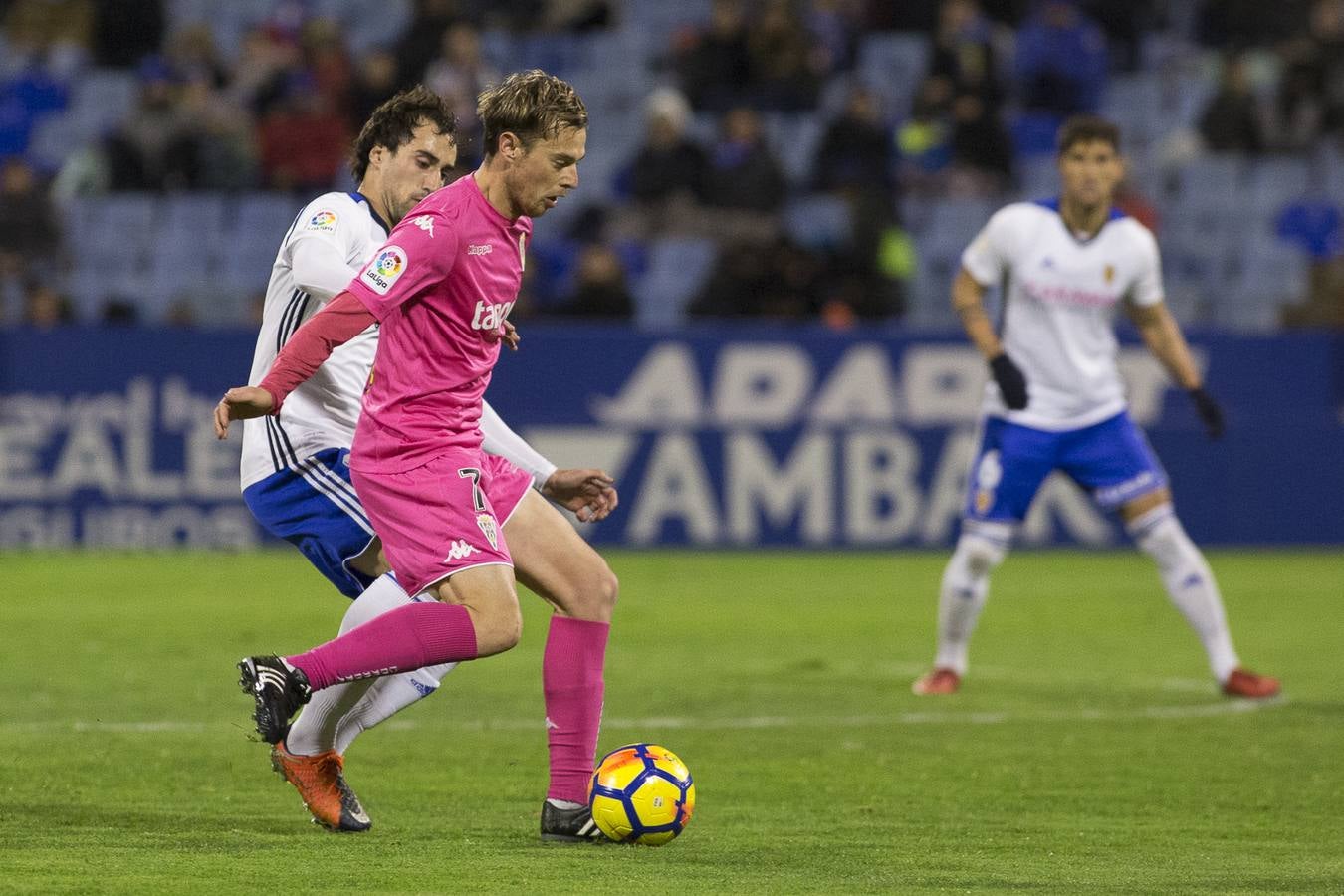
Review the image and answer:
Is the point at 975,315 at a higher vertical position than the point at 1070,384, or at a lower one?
higher

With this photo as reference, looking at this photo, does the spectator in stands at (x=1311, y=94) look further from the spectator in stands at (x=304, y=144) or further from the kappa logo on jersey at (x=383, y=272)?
the kappa logo on jersey at (x=383, y=272)

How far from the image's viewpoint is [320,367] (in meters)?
6.16

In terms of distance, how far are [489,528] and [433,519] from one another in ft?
0.53

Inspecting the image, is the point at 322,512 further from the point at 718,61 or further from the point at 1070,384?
the point at 718,61

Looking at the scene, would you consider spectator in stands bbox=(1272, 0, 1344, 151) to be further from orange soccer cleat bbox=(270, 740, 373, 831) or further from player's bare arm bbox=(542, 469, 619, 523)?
orange soccer cleat bbox=(270, 740, 373, 831)

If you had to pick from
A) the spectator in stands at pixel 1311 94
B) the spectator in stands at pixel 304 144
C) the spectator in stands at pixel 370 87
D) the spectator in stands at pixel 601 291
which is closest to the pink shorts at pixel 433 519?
the spectator in stands at pixel 601 291

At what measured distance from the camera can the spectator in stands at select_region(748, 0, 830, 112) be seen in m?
19.4

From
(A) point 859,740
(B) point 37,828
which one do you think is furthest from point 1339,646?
(B) point 37,828

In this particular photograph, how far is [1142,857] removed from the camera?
587 cm

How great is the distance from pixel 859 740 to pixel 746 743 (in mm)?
439

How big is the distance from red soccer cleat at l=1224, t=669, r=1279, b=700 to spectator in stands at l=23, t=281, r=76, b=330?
379 inches

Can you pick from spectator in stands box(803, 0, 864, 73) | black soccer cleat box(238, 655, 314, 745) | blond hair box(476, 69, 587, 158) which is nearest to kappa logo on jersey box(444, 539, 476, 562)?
black soccer cleat box(238, 655, 314, 745)

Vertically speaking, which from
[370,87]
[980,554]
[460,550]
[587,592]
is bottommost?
[980,554]

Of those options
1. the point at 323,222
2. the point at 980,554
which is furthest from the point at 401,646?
the point at 980,554
